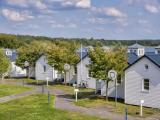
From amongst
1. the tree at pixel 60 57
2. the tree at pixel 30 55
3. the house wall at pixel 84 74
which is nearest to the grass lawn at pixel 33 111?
the house wall at pixel 84 74

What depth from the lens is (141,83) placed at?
3312cm

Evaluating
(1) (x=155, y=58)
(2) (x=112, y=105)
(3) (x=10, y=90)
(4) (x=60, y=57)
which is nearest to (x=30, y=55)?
(4) (x=60, y=57)

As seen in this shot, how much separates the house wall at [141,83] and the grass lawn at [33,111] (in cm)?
679

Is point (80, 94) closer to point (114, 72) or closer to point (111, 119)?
point (114, 72)

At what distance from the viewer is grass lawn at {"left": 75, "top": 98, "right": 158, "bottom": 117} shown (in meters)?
30.0

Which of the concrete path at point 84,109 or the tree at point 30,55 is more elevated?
the tree at point 30,55

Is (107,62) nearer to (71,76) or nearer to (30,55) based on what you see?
(71,76)

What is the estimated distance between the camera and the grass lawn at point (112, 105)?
3005 cm

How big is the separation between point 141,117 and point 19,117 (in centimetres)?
881

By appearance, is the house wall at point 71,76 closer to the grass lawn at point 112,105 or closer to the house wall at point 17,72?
the grass lawn at point 112,105

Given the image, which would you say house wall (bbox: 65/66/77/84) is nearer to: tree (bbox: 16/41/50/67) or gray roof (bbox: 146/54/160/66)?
tree (bbox: 16/41/50/67)

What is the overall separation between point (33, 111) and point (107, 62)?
8668mm

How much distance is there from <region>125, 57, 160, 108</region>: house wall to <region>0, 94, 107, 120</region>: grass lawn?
6.79 metres

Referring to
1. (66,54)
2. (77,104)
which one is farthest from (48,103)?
(66,54)
